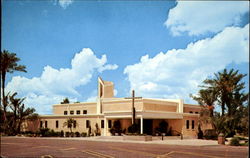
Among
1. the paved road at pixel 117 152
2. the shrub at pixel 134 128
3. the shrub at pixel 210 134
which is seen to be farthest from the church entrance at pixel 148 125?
the paved road at pixel 117 152

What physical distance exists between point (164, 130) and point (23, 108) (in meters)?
20.1

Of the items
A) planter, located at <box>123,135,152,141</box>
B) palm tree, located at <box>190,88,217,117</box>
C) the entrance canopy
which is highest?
palm tree, located at <box>190,88,217,117</box>

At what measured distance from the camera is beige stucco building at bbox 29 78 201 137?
121 ft

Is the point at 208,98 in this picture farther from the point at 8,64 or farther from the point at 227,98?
the point at 8,64

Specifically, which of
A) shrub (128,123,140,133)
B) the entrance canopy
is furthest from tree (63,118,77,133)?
shrub (128,123,140,133)

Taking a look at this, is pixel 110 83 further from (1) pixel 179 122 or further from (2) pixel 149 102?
(1) pixel 179 122

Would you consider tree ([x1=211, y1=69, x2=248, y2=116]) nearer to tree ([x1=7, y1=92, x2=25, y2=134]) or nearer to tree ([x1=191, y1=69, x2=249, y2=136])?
tree ([x1=191, y1=69, x2=249, y2=136])

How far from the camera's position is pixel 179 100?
41.7 m

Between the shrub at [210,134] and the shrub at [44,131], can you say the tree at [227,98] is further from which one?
the shrub at [44,131]

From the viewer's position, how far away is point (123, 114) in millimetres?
35812

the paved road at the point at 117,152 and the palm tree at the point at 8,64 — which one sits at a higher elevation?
the palm tree at the point at 8,64

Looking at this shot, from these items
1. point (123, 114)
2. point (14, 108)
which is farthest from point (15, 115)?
point (123, 114)

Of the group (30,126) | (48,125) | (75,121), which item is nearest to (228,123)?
(75,121)

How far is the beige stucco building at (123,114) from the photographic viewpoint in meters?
37.0
